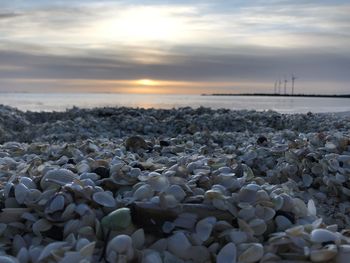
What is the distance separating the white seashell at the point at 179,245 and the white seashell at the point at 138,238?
0.13m

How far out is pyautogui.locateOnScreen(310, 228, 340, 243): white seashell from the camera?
2.09 metres

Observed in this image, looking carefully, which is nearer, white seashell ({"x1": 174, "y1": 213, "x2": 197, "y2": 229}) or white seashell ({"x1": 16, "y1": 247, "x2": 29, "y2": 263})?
white seashell ({"x1": 16, "y1": 247, "x2": 29, "y2": 263})

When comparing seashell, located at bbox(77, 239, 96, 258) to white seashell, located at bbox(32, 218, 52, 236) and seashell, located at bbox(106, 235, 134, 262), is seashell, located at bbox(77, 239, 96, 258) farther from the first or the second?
white seashell, located at bbox(32, 218, 52, 236)

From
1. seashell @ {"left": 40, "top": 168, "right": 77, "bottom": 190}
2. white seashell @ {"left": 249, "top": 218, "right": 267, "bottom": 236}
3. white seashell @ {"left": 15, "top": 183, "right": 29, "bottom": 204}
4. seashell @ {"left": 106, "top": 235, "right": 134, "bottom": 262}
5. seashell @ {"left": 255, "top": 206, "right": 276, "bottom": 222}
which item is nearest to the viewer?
seashell @ {"left": 106, "top": 235, "right": 134, "bottom": 262}

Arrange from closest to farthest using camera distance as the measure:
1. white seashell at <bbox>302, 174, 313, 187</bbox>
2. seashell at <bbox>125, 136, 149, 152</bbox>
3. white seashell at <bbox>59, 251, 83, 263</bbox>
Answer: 1. white seashell at <bbox>59, 251, 83, 263</bbox>
2. white seashell at <bbox>302, 174, 313, 187</bbox>
3. seashell at <bbox>125, 136, 149, 152</bbox>

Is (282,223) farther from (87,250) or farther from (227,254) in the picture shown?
(87,250)

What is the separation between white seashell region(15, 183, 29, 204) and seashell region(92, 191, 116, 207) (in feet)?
1.22

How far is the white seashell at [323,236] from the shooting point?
209 cm

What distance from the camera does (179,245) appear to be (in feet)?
7.22

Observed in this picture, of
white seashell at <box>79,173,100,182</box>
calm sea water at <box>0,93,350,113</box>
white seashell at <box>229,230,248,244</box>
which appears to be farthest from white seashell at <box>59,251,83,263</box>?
calm sea water at <box>0,93,350,113</box>

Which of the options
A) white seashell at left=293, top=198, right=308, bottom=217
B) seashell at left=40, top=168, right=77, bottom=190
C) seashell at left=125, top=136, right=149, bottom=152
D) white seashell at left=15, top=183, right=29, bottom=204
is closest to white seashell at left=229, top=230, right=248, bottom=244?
white seashell at left=293, top=198, right=308, bottom=217

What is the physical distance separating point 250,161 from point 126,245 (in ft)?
8.43

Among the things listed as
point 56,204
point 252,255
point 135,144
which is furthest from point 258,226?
point 135,144

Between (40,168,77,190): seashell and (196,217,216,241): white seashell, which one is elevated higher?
(40,168,77,190): seashell
